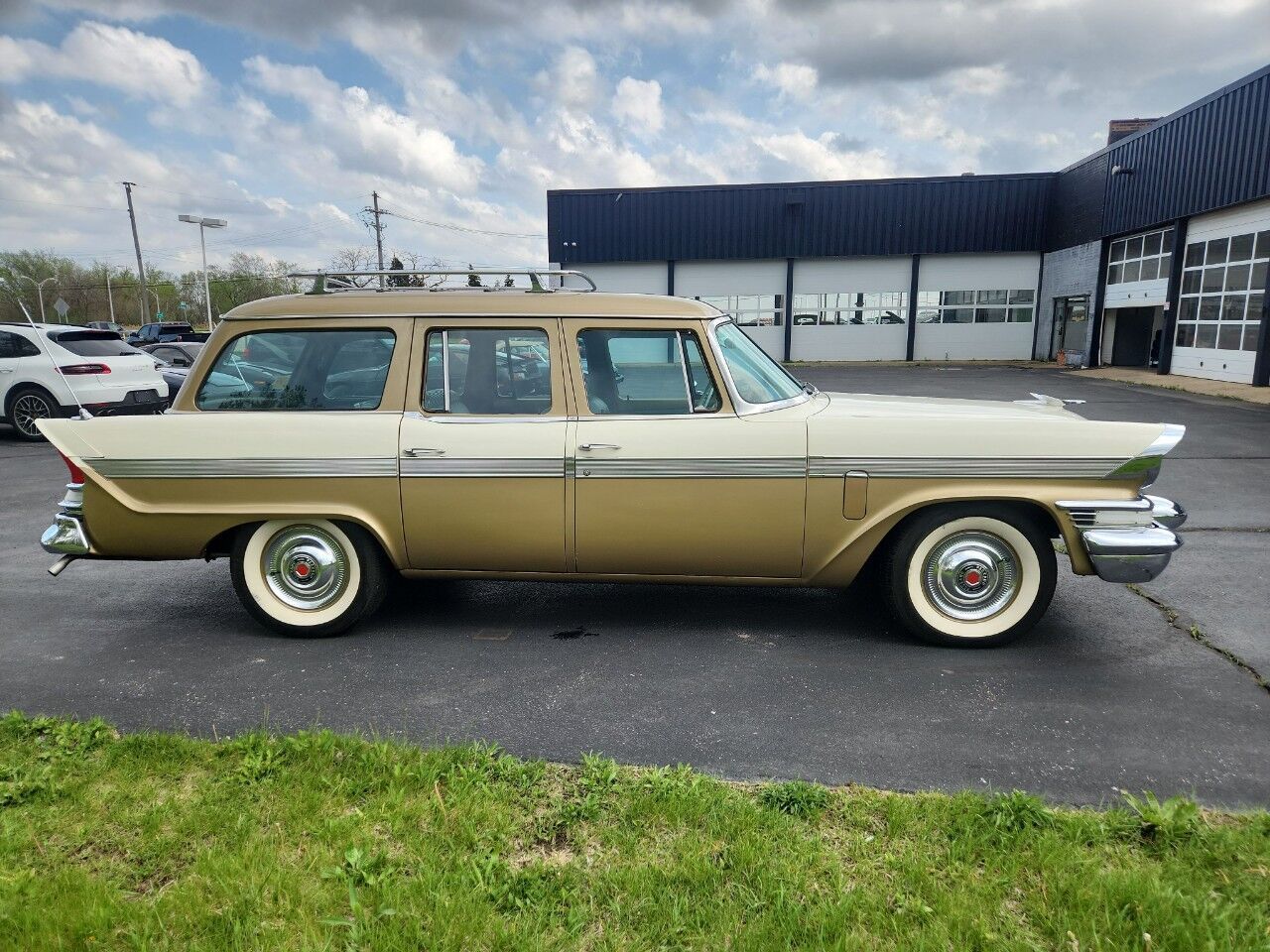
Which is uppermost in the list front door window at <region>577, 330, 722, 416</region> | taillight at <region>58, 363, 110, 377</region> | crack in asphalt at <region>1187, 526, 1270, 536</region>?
front door window at <region>577, 330, 722, 416</region>

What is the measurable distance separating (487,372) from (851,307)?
97.9ft

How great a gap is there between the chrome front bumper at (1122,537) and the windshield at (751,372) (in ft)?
5.00

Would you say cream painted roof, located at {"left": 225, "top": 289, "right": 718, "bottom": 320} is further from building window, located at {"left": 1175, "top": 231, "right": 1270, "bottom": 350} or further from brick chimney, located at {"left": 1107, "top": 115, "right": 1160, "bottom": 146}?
brick chimney, located at {"left": 1107, "top": 115, "right": 1160, "bottom": 146}

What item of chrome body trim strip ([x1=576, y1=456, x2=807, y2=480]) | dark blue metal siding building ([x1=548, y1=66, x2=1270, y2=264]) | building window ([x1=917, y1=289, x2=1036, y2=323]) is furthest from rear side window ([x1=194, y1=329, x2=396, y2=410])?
building window ([x1=917, y1=289, x2=1036, y2=323])

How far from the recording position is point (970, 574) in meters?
4.23

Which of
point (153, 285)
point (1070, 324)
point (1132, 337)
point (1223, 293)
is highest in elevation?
point (153, 285)

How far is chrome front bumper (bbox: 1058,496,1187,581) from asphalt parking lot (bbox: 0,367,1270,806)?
0.51 m

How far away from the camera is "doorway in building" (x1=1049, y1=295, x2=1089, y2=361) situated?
27875 mm

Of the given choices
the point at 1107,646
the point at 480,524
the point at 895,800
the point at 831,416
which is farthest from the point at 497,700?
the point at 1107,646

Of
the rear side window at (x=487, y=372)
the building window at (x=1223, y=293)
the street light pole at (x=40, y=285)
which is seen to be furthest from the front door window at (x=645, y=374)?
the street light pole at (x=40, y=285)

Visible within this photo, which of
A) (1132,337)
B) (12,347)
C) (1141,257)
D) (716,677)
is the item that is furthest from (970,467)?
(1132,337)

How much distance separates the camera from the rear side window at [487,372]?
4.35 metres

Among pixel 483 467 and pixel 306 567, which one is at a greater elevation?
pixel 483 467

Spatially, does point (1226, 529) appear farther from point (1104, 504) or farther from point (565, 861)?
point (565, 861)
